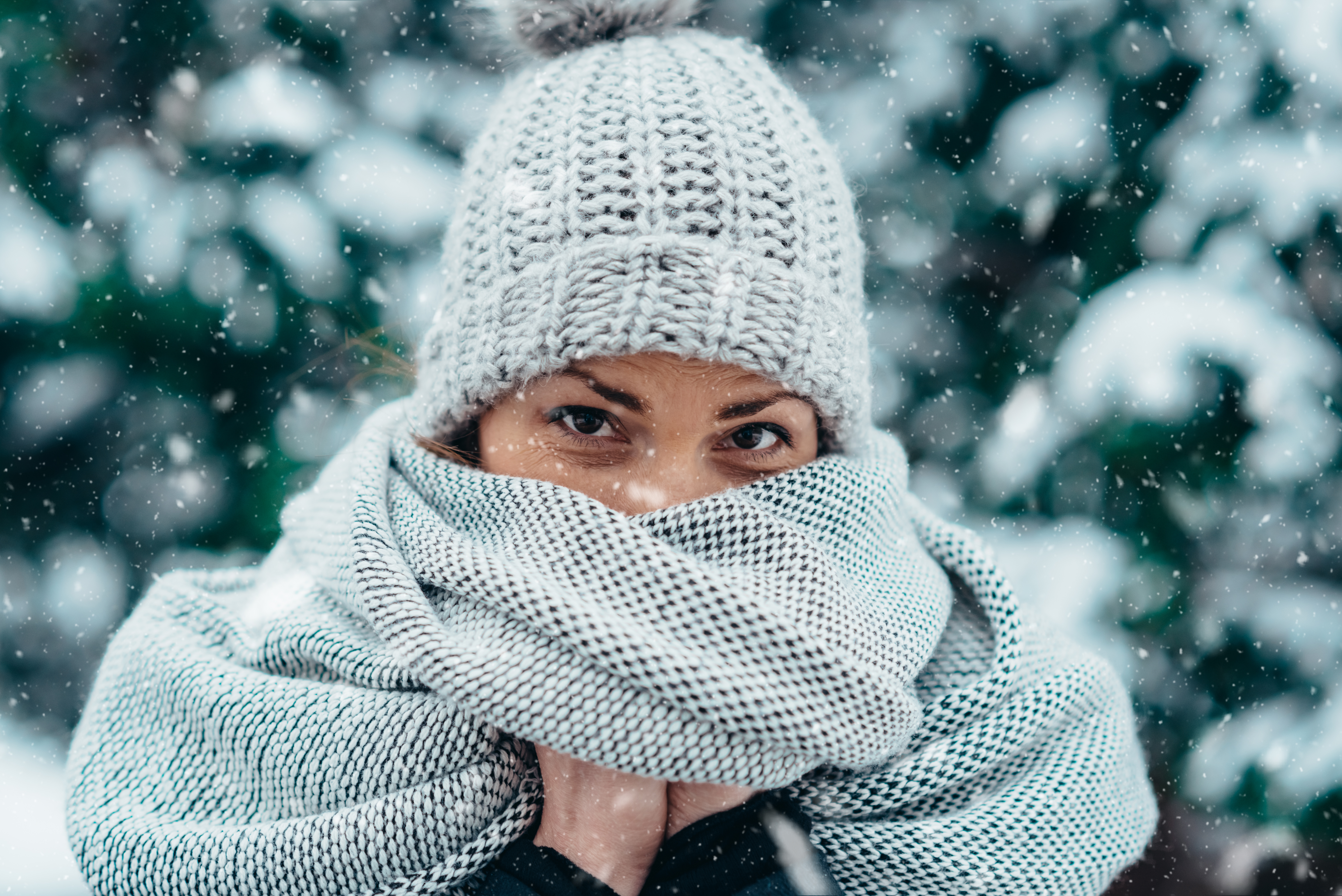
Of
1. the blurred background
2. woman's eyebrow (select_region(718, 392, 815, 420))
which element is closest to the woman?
woman's eyebrow (select_region(718, 392, 815, 420))

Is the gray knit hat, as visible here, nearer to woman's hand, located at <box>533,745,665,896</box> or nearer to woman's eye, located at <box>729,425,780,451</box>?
woman's eye, located at <box>729,425,780,451</box>

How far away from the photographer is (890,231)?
1922mm

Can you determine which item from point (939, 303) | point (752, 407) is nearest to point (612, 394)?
point (752, 407)

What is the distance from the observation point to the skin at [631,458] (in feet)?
3.10

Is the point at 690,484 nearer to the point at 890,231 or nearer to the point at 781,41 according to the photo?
the point at 890,231

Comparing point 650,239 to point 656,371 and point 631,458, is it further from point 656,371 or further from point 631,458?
point 631,458

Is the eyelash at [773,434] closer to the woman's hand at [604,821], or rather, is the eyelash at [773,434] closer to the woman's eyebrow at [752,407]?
the woman's eyebrow at [752,407]

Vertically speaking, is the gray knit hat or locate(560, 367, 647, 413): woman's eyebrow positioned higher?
the gray knit hat

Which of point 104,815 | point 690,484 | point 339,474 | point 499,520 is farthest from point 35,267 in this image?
point 690,484

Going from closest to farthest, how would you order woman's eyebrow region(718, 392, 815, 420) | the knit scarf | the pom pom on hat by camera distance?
the knit scarf
woman's eyebrow region(718, 392, 815, 420)
the pom pom on hat

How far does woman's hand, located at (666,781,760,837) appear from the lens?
0.99 metres

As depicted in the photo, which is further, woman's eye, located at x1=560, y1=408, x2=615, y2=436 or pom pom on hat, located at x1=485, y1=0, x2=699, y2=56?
pom pom on hat, located at x1=485, y1=0, x2=699, y2=56

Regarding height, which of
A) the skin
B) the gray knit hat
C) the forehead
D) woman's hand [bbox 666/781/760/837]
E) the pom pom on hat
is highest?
the pom pom on hat

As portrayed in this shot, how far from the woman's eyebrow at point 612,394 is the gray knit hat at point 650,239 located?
4 centimetres
